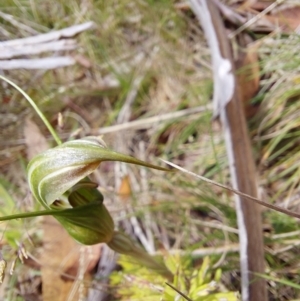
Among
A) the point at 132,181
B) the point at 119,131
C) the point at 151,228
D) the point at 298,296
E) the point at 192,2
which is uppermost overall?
the point at 192,2

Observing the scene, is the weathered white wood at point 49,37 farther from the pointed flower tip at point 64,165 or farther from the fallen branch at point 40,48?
the pointed flower tip at point 64,165

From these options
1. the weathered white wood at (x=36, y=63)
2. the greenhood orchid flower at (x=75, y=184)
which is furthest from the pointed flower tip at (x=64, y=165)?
the weathered white wood at (x=36, y=63)

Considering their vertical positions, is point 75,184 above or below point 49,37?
below

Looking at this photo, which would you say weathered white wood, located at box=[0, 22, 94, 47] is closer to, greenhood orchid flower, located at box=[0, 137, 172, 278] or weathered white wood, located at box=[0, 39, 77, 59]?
weathered white wood, located at box=[0, 39, 77, 59]

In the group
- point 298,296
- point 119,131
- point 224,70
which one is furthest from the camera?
point 119,131

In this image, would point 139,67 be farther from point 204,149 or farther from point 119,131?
point 204,149

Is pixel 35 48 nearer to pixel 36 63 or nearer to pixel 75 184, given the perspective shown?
pixel 36 63

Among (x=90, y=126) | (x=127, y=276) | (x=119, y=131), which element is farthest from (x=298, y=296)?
(x=90, y=126)

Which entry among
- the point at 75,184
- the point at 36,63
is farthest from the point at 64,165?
the point at 36,63
